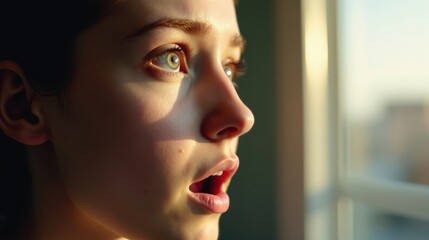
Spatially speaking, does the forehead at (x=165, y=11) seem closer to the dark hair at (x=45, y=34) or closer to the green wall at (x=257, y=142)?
the dark hair at (x=45, y=34)

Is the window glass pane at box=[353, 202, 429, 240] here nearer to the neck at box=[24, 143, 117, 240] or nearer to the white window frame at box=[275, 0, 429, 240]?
the white window frame at box=[275, 0, 429, 240]

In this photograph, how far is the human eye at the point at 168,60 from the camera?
63cm

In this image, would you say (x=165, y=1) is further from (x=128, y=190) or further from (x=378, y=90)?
(x=378, y=90)

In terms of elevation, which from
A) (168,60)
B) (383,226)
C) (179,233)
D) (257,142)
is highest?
(257,142)

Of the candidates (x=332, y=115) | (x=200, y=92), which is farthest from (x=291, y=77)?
(x=200, y=92)

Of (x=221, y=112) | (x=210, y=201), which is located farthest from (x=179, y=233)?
(x=221, y=112)

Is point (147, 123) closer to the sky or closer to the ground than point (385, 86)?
closer to the ground

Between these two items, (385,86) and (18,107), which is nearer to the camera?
(18,107)

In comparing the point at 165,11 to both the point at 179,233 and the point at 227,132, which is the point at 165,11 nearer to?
the point at 227,132

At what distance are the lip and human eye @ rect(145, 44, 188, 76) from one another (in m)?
0.14

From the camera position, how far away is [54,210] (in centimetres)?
69

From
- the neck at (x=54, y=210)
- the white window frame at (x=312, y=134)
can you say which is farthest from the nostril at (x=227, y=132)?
the white window frame at (x=312, y=134)

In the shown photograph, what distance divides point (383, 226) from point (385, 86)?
0.34 metres

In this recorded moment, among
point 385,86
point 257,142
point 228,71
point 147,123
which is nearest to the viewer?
point 147,123
